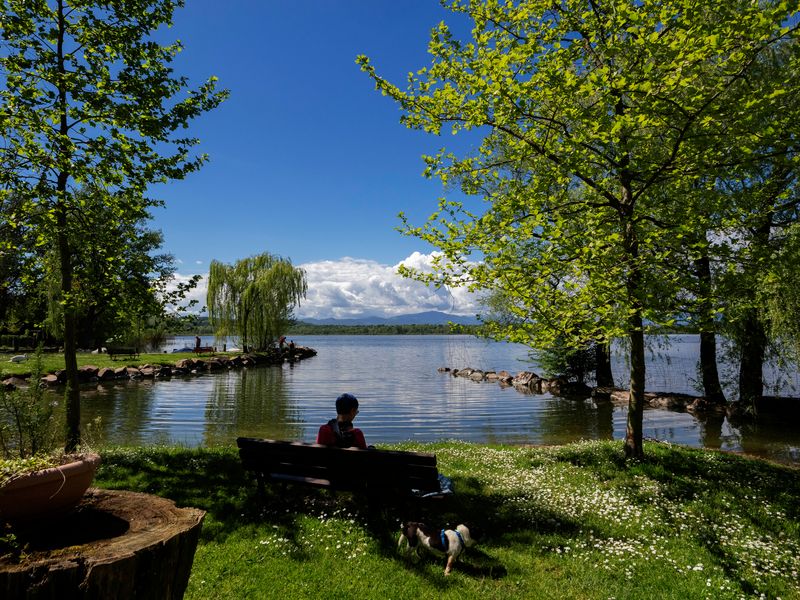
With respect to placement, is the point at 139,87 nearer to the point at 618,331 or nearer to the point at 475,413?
the point at 618,331

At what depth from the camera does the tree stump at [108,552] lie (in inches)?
114

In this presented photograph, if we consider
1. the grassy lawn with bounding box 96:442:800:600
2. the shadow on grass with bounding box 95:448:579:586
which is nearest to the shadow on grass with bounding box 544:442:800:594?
the grassy lawn with bounding box 96:442:800:600

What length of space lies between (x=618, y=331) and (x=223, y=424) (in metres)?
14.5

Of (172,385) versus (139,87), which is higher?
(139,87)

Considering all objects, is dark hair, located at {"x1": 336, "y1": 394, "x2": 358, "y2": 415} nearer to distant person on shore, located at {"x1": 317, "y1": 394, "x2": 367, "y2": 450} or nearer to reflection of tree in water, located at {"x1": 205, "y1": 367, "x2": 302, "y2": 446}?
distant person on shore, located at {"x1": 317, "y1": 394, "x2": 367, "y2": 450}

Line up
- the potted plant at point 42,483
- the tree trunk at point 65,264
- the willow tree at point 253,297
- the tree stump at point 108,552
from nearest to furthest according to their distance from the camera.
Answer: the tree stump at point 108,552, the potted plant at point 42,483, the tree trunk at point 65,264, the willow tree at point 253,297

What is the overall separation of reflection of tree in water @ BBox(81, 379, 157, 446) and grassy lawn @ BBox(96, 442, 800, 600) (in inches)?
224

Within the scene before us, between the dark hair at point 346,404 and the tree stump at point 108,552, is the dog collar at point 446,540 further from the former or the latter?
the tree stump at point 108,552

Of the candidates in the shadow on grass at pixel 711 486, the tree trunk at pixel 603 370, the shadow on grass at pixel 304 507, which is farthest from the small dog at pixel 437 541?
the tree trunk at pixel 603 370

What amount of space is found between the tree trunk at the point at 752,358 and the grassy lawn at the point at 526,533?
11900 millimetres

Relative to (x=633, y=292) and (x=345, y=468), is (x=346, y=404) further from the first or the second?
(x=633, y=292)

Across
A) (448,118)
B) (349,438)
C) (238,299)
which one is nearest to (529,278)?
(448,118)

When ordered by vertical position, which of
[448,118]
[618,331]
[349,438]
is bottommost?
[349,438]

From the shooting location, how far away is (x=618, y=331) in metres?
7.59
